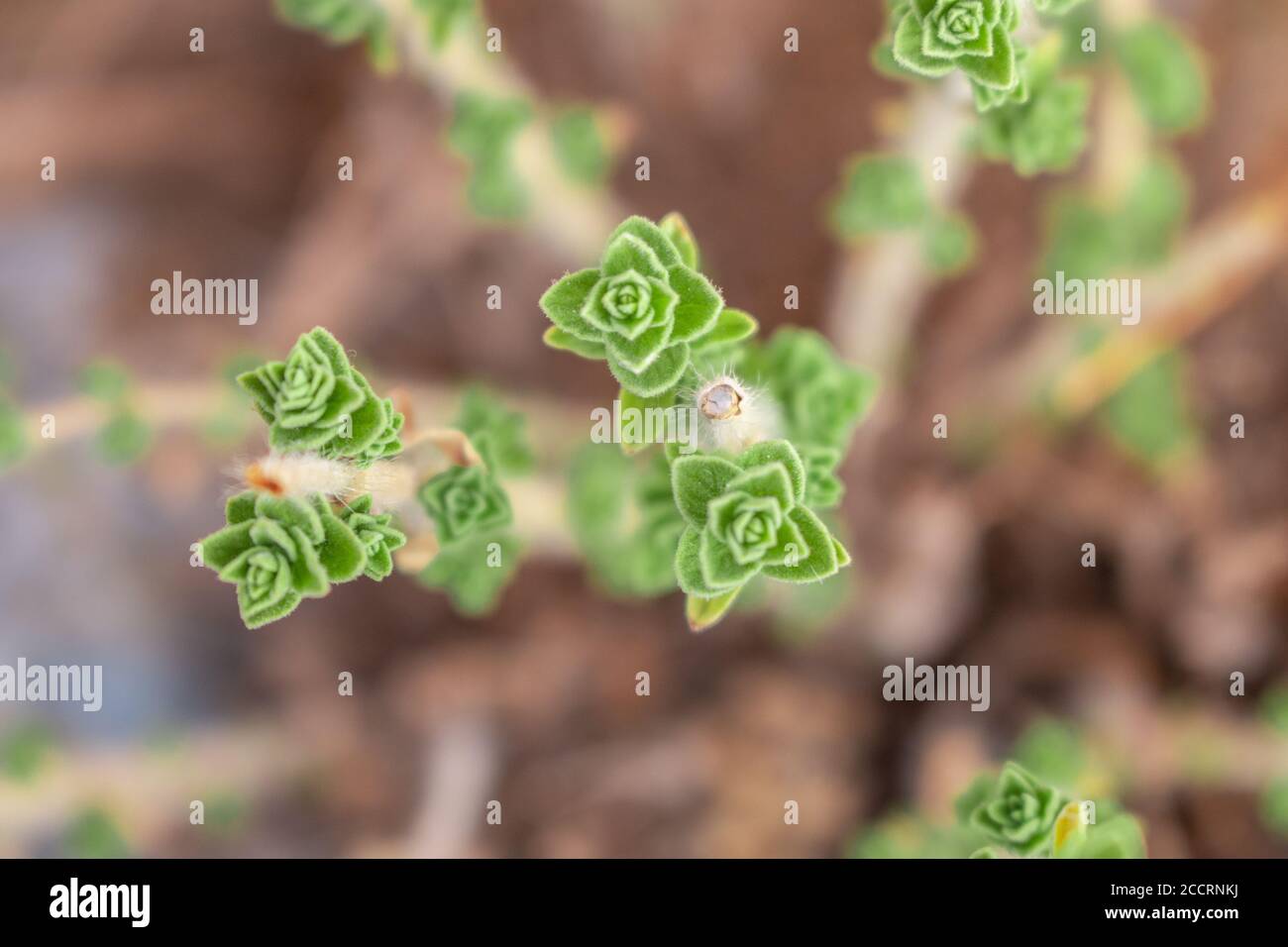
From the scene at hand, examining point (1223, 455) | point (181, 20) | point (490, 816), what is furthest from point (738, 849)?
point (181, 20)

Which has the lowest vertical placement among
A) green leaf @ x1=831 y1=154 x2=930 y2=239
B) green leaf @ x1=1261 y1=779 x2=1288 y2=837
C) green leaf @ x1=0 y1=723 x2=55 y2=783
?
green leaf @ x1=1261 y1=779 x2=1288 y2=837

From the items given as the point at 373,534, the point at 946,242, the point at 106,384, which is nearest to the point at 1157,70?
the point at 946,242

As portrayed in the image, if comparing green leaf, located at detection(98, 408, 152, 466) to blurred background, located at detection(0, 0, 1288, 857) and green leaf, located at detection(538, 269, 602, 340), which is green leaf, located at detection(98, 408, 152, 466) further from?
green leaf, located at detection(538, 269, 602, 340)

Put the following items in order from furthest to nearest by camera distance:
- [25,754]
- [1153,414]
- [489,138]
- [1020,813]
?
[1153,414] → [25,754] → [489,138] → [1020,813]

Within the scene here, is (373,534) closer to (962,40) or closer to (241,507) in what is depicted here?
(241,507)

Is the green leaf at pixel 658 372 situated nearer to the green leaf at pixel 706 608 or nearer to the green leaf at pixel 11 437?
the green leaf at pixel 706 608

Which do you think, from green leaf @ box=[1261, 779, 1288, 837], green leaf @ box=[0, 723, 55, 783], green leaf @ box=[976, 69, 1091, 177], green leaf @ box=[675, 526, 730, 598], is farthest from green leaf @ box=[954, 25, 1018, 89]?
green leaf @ box=[0, 723, 55, 783]

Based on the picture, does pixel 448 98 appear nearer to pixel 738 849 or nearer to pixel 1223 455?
pixel 738 849
